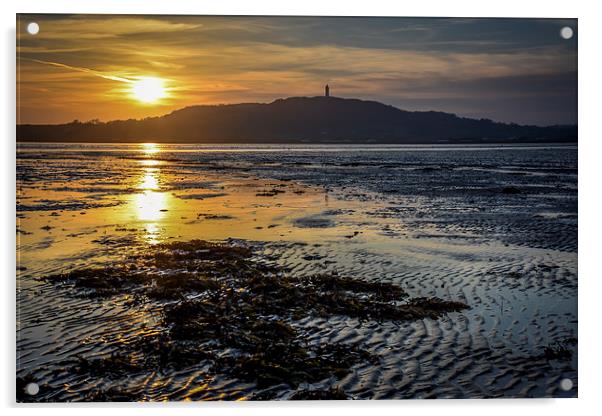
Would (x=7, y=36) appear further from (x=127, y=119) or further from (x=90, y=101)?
(x=127, y=119)

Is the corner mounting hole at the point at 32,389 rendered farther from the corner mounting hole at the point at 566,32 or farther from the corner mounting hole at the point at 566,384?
the corner mounting hole at the point at 566,32

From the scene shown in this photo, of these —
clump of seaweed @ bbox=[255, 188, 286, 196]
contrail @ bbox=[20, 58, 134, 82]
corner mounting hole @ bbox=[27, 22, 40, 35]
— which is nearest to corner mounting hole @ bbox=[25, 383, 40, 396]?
contrail @ bbox=[20, 58, 134, 82]

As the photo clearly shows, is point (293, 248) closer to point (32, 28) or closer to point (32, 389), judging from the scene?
point (32, 389)

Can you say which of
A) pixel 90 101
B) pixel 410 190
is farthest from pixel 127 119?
pixel 410 190

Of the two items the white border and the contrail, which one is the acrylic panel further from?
the white border
